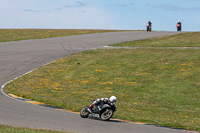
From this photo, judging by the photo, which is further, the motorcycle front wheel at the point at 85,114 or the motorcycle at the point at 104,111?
the motorcycle front wheel at the point at 85,114

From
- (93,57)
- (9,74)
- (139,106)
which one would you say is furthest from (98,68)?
(139,106)

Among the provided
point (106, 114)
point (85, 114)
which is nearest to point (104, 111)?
point (106, 114)

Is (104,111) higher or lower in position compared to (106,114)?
higher

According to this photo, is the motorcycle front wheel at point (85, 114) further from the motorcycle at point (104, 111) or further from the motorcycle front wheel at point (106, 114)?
the motorcycle front wheel at point (106, 114)

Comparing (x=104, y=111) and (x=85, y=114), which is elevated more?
(x=104, y=111)

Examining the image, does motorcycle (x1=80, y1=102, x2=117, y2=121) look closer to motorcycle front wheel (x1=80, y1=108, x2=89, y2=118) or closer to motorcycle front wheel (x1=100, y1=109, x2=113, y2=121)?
motorcycle front wheel (x1=100, y1=109, x2=113, y2=121)

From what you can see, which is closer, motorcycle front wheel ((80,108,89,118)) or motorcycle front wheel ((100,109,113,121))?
motorcycle front wheel ((100,109,113,121))

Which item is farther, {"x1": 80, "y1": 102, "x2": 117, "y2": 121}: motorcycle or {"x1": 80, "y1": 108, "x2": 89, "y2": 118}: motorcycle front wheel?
{"x1": 80, "y1": 108, "x2": 89, "y2": 118}: motorcycle front wheel

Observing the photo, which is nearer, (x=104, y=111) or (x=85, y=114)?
(x=104, y=111)

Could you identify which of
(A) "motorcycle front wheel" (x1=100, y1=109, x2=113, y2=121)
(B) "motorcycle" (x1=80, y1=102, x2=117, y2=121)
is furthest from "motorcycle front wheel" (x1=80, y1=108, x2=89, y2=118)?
(A) "motorcycle front wheel" (x1=100, y1=109, x2=113, y2=121)

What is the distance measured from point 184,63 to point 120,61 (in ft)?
18.8

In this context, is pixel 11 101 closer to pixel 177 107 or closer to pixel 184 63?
pixel 177 107

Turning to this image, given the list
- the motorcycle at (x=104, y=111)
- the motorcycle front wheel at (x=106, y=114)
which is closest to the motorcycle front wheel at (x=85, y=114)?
the motorcycle at (x=104, y=111)

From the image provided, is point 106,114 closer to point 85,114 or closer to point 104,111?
point 104,111
